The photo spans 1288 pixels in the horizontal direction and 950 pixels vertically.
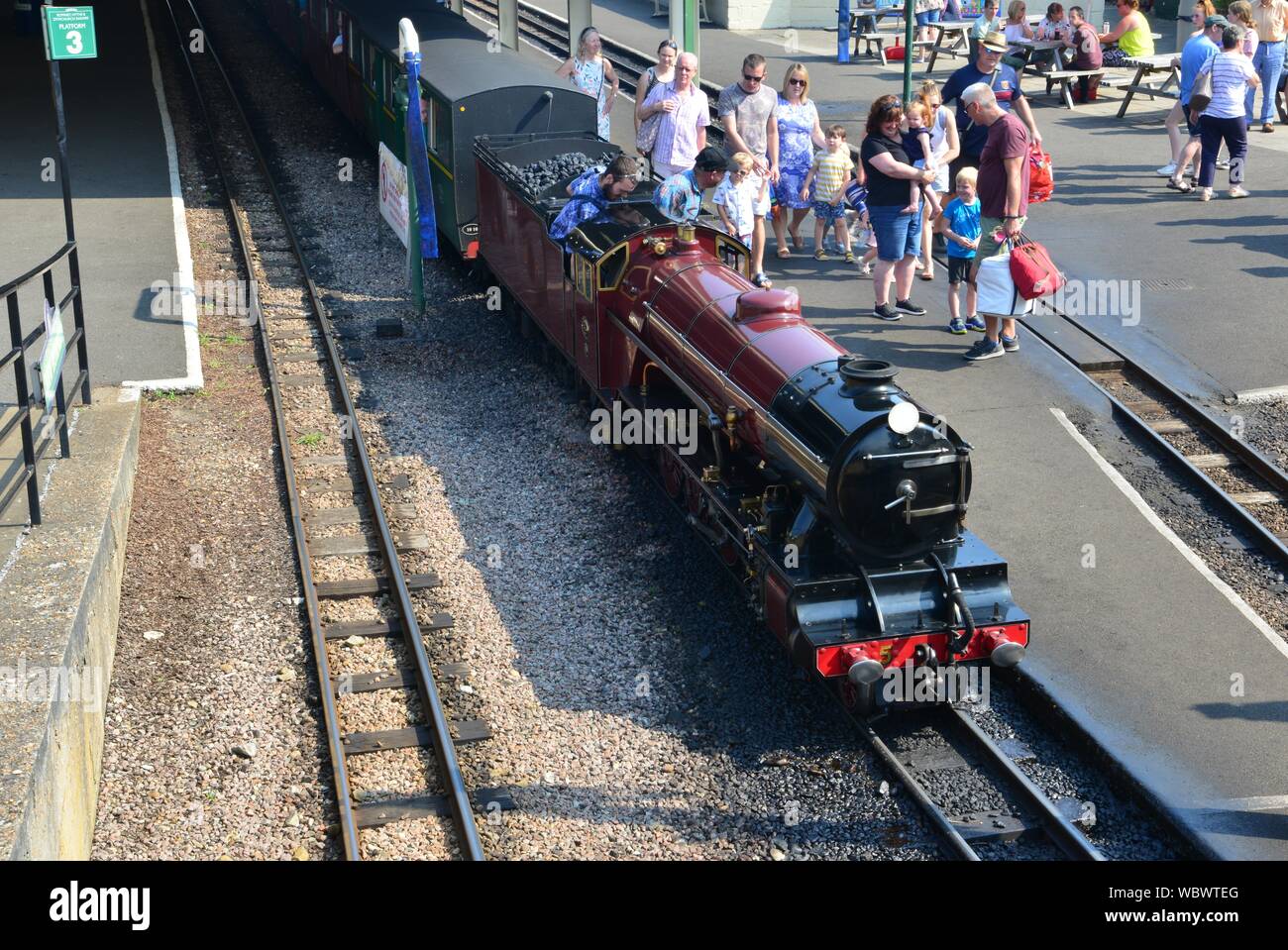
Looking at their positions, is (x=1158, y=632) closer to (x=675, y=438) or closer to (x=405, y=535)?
(x=675, y=438)

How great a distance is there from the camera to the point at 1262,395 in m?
12.0

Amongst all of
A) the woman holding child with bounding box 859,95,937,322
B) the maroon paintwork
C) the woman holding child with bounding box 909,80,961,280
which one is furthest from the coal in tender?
the woman holding child with bounding box 909,80,961,280

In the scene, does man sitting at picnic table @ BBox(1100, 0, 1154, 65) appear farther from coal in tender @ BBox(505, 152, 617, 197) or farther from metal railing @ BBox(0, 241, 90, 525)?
metal railing @ BBox(0, 241, 90, 525)

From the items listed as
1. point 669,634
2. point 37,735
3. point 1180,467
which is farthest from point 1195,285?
point 37,735

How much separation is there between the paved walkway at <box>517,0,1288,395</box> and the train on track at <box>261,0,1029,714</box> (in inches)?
189

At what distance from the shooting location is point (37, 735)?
6.38 metres

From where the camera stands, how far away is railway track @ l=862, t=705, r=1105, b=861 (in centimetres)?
698

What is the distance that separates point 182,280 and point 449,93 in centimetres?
359

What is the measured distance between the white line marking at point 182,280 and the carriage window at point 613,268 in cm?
446

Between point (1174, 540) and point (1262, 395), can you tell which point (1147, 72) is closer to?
point (1262, 395)

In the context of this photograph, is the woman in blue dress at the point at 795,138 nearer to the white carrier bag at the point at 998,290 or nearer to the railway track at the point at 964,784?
the white carrier bag at the point at 998,290

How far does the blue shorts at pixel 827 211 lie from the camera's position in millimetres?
15008

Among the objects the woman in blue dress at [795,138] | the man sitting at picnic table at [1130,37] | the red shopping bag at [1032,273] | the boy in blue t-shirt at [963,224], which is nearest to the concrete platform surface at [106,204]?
the woman in blue dress at [795,138]

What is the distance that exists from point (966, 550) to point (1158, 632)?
4.72 ft
